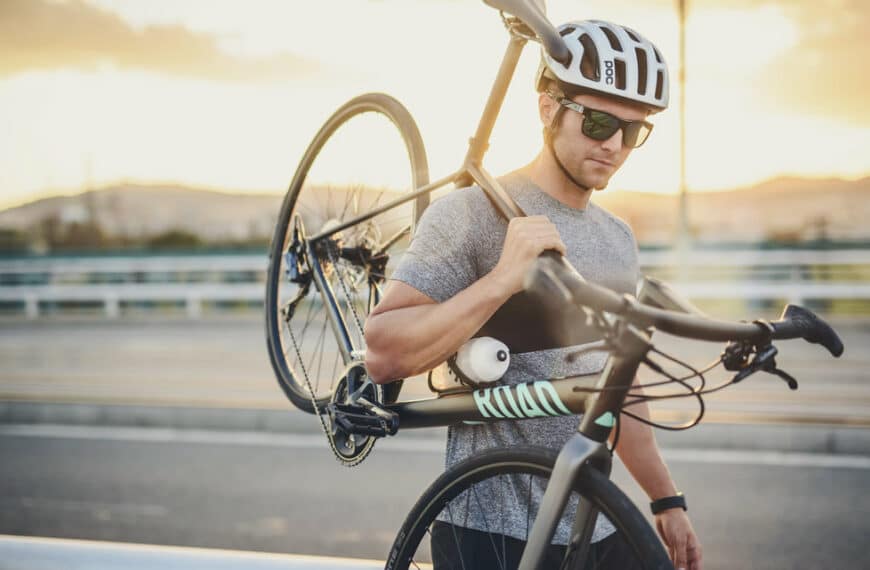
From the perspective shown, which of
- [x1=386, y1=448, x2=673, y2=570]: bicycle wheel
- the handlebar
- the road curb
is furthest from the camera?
the road curb

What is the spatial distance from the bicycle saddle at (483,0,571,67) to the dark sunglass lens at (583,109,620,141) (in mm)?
144

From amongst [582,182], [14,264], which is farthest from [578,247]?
[14,264]

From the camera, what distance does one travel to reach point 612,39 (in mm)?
2018

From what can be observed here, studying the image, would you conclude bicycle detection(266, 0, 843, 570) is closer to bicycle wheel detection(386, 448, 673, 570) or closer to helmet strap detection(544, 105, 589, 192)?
bicycle wheel detection(386, 448, 673, 570)

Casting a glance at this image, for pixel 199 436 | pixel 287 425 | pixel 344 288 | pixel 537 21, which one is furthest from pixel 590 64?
pixel 199 436

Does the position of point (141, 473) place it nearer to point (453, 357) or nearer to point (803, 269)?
point (453, 357)

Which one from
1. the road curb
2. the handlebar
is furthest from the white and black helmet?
the road curb

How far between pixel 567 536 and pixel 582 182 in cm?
80

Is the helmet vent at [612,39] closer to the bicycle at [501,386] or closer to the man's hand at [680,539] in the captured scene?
the bicycle at [501,386]

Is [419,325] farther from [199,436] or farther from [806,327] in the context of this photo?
[199,436]

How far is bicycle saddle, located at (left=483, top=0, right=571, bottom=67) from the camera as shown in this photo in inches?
73.9

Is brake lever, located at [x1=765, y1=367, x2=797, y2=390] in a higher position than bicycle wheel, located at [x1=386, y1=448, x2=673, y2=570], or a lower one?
higher

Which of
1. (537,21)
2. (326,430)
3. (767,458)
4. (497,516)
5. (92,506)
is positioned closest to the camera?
(537,21)

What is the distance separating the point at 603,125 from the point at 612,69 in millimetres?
122
